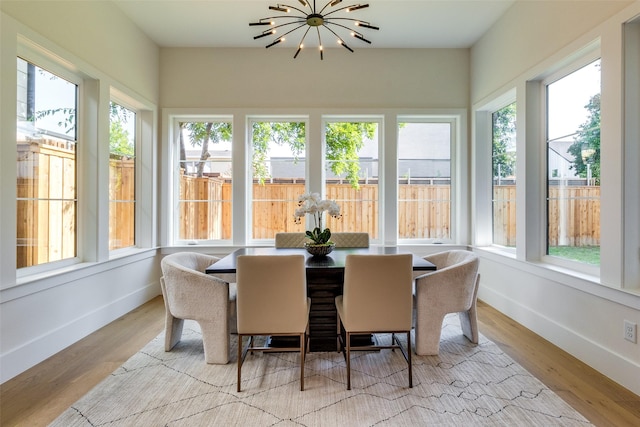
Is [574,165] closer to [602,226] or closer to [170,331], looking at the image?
[602,226]

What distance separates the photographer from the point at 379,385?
2.05 meters

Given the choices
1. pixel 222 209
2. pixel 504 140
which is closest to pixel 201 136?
pixel 222 209

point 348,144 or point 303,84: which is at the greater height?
point 303,84

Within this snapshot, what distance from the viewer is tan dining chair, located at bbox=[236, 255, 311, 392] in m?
2.00

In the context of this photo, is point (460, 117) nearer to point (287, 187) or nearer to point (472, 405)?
point (287, 187)

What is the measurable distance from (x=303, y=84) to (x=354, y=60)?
0.71 metres

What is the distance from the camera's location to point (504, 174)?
145 inches

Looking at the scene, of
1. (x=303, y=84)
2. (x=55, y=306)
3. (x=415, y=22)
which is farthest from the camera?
(x=303, y=84)

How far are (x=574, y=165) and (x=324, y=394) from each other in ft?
8.47

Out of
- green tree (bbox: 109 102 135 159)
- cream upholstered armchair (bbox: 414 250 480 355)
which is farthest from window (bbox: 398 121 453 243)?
green tree (bbox: 109 102 135 159)

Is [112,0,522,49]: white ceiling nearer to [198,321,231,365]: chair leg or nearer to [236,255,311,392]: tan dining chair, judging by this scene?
[236,255,311,392]: tan dining chair

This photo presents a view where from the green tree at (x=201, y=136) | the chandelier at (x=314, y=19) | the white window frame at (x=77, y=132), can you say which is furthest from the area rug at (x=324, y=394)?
the green tree at (x=201, y=136)

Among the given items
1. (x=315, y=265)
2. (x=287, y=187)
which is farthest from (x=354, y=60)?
(x=315, y=265)

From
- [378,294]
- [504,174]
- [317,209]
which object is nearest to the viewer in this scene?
[378,294]
